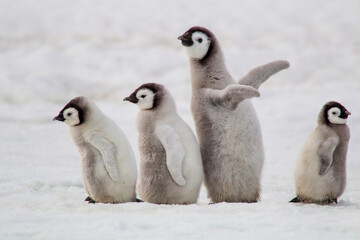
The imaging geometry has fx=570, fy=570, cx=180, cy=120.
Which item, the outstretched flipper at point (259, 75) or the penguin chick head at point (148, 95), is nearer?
the penguin chick head at point (148, 95)

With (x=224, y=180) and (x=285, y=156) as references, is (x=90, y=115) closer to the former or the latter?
(x=224, y=180)

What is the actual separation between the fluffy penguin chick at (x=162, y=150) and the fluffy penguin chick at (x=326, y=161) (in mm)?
587

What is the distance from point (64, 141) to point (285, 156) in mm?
2280

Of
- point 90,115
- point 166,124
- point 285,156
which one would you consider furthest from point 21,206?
point 285,156

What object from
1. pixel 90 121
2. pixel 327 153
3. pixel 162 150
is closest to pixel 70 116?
pixel 90 121

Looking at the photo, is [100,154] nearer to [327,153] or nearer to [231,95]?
[231,95]

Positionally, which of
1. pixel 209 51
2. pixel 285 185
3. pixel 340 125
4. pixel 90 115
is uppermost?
pixel 209 51

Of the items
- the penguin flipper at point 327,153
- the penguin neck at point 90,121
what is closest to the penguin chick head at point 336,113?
the penguin flipper at point 327,153

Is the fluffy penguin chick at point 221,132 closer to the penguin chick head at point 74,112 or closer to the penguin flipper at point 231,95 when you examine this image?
the penguin flipper at point 231,95

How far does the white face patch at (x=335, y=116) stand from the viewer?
3139 mm

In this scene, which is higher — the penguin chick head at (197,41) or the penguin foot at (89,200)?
the penguin chick head at (197,41)

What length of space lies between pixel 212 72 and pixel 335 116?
73cm

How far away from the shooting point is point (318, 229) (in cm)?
→ 242

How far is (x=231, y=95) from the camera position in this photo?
3.02m
